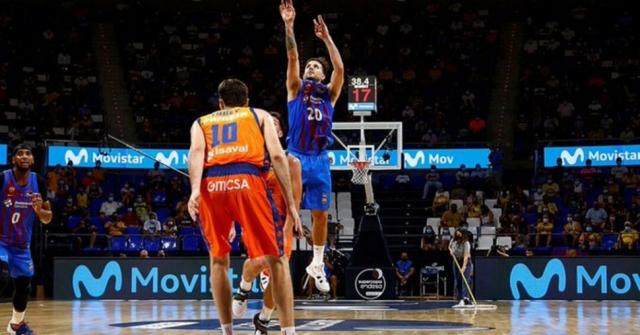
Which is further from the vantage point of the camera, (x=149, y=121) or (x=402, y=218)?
(x=149, y=121)

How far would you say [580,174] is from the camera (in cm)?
2845

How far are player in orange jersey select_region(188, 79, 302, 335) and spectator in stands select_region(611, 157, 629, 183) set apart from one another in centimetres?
2167

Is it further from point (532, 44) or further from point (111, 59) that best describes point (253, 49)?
point (532, 44)

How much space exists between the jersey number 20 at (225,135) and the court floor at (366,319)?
4.35 m

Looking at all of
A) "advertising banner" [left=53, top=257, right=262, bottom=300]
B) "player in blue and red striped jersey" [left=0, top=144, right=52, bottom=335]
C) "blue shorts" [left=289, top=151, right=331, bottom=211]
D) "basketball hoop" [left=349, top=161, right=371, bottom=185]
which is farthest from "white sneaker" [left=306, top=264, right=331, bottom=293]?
"advertising banner" [left=53, top=257, right=262, bottom=300]

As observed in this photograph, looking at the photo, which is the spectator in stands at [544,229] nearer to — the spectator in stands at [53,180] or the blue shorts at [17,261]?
the spectator in stands at [53,180]

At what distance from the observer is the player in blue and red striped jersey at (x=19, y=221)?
11086mm

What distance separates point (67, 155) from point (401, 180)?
9353mm

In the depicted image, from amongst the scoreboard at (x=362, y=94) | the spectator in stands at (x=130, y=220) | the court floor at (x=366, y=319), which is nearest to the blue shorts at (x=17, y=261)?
the court floor at (x=366, y=319)

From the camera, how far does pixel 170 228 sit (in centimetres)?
2523

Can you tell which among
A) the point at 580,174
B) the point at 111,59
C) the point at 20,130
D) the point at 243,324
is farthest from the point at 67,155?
the point at 243,324

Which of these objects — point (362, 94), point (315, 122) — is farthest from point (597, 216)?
point (315, 122)

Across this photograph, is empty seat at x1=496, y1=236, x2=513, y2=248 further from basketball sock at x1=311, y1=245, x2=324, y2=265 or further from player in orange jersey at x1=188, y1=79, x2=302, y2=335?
player in orange jersey at x1=188, y1=79, x2=302, y2=335

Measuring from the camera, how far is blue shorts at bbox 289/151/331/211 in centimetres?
1006
